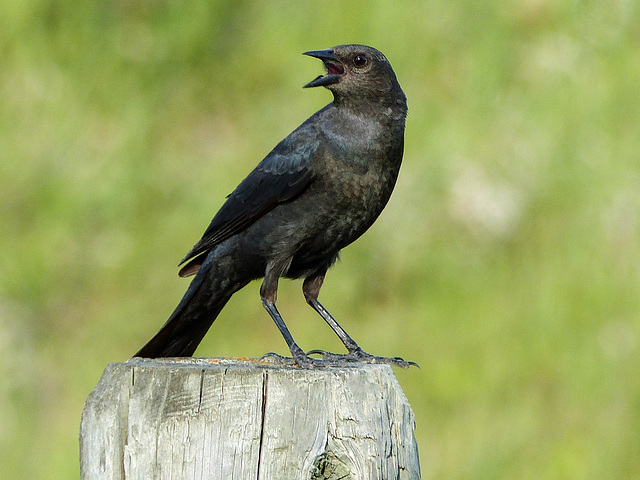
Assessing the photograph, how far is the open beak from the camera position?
168 inches

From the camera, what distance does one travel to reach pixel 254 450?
9.09ft

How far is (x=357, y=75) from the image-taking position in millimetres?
4309

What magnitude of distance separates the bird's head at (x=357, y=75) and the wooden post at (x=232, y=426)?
1.76 m

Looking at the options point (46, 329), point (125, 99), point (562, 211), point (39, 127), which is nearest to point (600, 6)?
point (562, 211)

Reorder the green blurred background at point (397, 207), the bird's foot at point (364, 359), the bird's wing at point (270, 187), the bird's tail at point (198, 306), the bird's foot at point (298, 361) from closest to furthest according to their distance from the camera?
the bird's foot at point (298, 361) < the bird's foot at point (364, 359) < the bird's wing at point (270, 187) < the bird's tail at point (198, 306) < the green blurred background at point (397, 207)

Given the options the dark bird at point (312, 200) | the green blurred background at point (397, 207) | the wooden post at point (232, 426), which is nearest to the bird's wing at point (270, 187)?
the dark bird at point (312, 200)

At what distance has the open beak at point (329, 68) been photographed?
14.0 ft

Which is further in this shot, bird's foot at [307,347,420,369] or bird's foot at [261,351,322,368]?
bird's foot at [307,347,420,369]

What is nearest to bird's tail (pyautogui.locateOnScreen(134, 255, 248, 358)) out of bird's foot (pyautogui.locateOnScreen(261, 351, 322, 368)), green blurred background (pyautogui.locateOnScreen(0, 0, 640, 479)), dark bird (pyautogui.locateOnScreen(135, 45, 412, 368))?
dark bird (pyautogui.locateOnScreen(135, 45, 412, 368))

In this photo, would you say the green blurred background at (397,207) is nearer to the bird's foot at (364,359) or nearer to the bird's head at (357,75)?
the bird's foot at (364,359)

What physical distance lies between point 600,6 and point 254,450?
7.58 meters

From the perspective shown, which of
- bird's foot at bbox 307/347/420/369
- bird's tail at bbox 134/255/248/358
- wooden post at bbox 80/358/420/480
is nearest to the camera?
wooden post at bbox 80/358/420/480

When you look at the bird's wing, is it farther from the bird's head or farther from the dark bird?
the bird's head

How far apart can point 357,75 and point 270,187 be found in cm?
68
